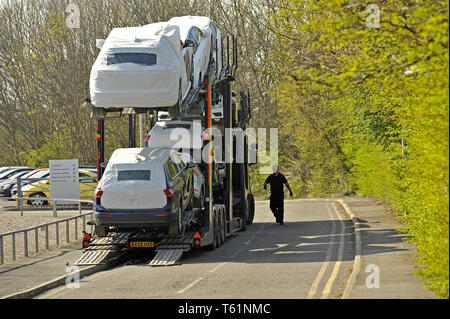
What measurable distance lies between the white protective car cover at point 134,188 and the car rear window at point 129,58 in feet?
7.33

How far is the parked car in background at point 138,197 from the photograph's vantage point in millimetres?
17750

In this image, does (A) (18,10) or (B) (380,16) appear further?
(A) (18,10)

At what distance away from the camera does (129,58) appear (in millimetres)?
17922

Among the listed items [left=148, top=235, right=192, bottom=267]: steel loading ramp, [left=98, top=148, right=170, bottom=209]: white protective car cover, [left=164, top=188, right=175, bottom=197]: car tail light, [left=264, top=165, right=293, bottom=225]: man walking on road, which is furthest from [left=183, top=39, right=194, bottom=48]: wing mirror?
[left=264, top=165, right=293, bottom=225]: man walking on road

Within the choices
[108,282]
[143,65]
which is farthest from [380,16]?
[143,65]

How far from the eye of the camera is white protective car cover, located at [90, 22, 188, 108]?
58.1ft

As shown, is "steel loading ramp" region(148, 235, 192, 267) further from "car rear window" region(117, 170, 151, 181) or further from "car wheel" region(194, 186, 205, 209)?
"car wheel" region(194, 186, 205, 209)

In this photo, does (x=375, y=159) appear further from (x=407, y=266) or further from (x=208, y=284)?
(x=208, y=284)

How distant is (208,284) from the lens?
1415 centimetres

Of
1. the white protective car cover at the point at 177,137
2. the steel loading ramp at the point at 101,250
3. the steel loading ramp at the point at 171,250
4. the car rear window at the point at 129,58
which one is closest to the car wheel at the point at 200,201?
the white protective car cover at the point at 177,137

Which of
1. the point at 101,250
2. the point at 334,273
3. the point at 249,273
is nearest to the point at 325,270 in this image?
the point at 334,273

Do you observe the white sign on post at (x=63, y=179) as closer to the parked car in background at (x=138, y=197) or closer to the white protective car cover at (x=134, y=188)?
the parked car in background at (x=138, y=197)

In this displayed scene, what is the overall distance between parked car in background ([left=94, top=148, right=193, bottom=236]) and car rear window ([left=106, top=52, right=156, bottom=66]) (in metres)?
2.19
